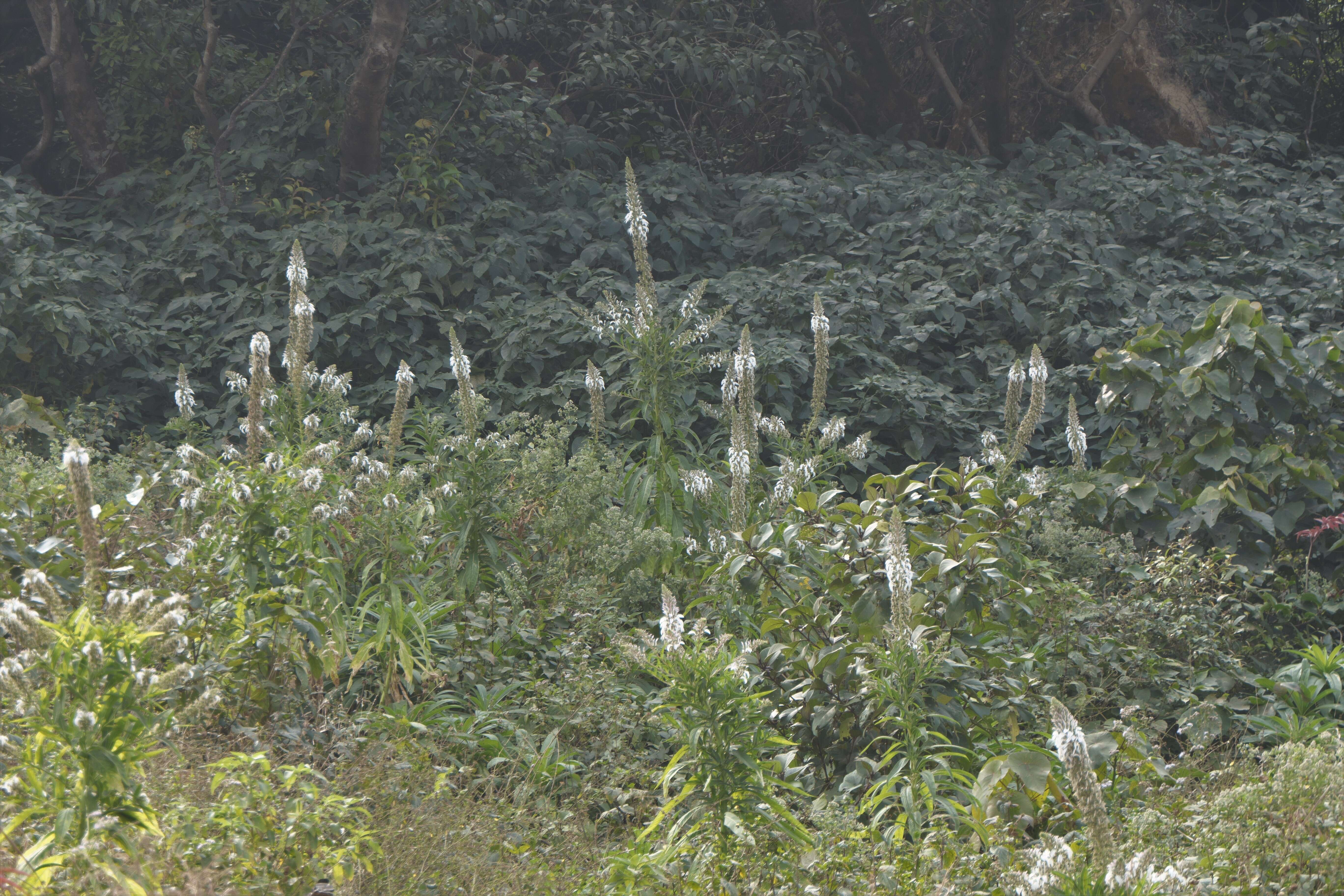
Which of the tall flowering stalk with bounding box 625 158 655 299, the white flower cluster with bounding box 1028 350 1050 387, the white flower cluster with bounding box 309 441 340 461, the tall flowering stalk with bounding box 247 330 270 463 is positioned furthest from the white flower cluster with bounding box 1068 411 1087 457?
the tall flowering stalk with bounding box 247 330 270 463

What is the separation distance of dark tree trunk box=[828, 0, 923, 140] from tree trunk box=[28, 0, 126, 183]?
7.15 metres

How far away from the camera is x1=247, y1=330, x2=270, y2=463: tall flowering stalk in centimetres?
441

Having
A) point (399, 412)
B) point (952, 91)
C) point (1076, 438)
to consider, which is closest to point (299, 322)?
point (399, 412)

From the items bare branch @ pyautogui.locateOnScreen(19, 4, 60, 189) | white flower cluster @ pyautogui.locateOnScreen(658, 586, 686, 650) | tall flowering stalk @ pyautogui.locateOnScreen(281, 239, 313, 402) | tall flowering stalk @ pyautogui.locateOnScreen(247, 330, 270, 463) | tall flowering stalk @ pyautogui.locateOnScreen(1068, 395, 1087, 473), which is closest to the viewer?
white flower cluster @ pyautogui.locateOnScreen(658, 586, 686, 650)

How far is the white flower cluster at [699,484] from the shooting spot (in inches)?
208

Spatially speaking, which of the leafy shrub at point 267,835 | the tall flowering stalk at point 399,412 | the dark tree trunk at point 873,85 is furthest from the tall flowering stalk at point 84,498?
the dark tree trunk at point 873,85

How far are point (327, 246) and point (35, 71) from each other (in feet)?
12.8

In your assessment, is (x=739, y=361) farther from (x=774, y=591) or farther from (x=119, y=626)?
(x=119, y=626)

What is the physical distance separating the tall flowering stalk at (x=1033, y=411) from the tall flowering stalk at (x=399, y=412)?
266 centimetres

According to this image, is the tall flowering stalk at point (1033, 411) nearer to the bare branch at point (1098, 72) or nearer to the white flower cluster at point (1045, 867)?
the white flower cluster at point (1045, 867)

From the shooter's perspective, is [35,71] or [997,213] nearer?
[997,213]

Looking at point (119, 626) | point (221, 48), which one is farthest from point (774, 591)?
point (221, 48)

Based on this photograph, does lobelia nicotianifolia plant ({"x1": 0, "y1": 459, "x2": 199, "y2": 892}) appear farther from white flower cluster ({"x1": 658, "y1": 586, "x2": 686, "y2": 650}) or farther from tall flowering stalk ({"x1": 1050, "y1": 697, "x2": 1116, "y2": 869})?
tall flowering stalk ({"x1": 1050, "y1": 697, "x2": 1116, "y2": 869})

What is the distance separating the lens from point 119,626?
2.64 m
